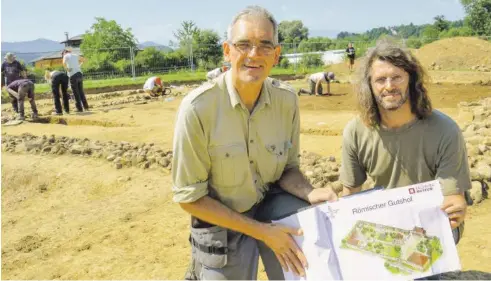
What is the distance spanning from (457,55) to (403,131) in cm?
2638

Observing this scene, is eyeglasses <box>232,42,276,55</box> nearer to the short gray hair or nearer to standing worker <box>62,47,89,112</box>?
the short gray hair

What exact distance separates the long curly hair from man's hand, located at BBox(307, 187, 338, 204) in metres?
0.58

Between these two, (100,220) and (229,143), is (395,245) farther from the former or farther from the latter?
(100,220)

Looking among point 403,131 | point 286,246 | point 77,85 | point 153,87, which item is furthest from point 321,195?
point 153,87

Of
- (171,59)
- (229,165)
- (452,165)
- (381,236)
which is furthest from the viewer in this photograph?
(171,59)

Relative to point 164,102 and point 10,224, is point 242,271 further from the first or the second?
point 164,102

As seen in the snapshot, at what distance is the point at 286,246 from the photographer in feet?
7.11

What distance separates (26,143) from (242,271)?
258 inches

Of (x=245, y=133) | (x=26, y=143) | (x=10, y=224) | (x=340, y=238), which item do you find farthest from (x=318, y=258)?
(x=26, y=143)

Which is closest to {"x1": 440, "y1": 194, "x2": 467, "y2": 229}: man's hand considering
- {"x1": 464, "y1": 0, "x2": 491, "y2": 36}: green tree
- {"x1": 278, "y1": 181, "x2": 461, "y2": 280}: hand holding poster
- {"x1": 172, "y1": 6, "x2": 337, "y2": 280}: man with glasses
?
{"x1": 278, "y1": 181, "x2": 461, "y2": 280}: hand holding poster

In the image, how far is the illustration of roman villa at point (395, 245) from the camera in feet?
6.70

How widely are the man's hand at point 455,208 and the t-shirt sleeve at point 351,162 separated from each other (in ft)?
1.79

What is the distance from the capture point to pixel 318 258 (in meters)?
2.09

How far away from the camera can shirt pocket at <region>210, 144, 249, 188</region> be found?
226cm
